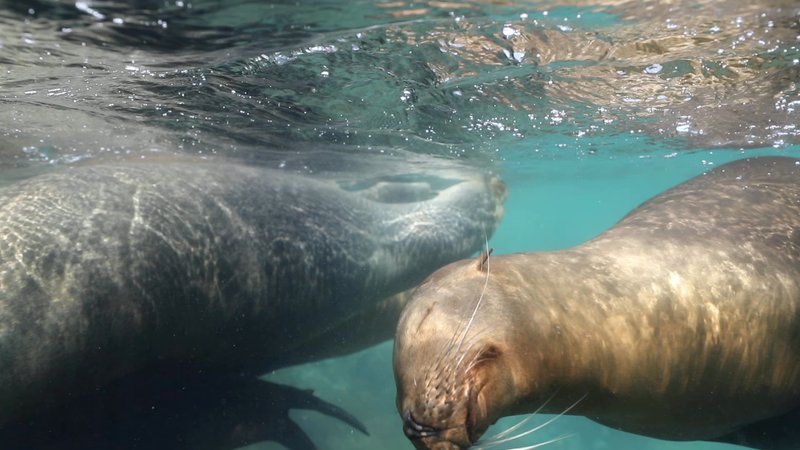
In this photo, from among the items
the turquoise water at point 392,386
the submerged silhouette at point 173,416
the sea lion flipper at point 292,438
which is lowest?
the turquoise water at point 392,386

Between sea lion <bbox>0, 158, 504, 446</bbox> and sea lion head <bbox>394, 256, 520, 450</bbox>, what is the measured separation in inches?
116

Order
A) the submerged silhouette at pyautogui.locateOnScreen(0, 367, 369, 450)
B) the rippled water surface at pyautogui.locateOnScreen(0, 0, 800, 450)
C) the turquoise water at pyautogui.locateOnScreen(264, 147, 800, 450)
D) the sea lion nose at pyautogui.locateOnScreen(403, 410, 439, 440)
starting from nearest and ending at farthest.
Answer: the sea lion nose at pyautogui.locateOnScreen(403, 410, 439, 440) → the submerged silhouette at pyautogui.locateOnScreen(0, 367, 369, 450) → the rippled water surface at pyautogui.locateOnScreen(0, 0, 800, 450) → the turquoise water at pyautogui.locateOnScreen(264, 147, 800, 450)

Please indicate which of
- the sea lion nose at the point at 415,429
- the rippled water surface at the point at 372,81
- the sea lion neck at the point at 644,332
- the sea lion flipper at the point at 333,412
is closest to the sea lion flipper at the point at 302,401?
the sea lion flipper at the point at 333,412

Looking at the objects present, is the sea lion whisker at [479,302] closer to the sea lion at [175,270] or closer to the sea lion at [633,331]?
the sea lion at [633,331]

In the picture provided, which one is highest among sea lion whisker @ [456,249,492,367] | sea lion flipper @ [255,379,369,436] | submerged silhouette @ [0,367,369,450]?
sea lion whisker @ [456,249,492,367]

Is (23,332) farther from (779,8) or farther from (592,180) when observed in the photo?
(592,180)

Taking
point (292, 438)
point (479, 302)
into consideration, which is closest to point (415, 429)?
point (479, 302)

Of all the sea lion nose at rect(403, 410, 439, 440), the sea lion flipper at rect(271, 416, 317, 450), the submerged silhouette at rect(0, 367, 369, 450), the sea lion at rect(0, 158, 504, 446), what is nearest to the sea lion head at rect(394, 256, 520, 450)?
the sea lion nose at rect(403, 410, 439, 440)

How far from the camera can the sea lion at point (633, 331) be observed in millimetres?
2184

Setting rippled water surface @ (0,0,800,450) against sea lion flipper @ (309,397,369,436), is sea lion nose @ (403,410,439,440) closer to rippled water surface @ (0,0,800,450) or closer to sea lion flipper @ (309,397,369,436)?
rippled water surface @ (0,0,800,450)

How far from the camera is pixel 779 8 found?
200 inches

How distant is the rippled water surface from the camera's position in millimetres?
4793

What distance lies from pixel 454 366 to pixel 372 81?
5494mm

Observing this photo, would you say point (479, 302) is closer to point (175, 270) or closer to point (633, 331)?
point (633, 331)
